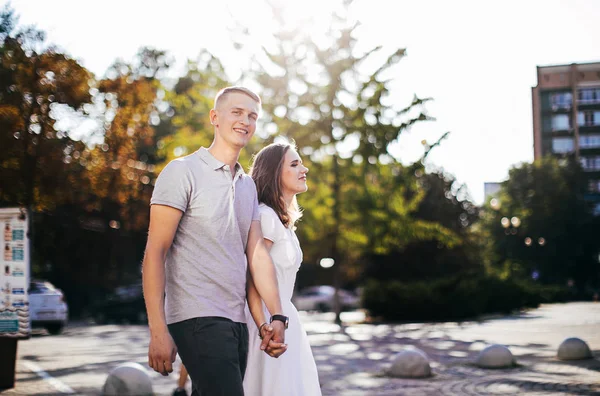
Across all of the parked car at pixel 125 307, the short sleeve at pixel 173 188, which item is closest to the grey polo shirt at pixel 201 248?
the short sleeve at pixel 173 188

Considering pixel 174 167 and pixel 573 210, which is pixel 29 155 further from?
pixel 573 210

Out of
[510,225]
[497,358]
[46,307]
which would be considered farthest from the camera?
[510,225]

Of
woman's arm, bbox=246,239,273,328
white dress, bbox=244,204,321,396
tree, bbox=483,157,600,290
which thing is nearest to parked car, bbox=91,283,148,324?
white dress, bbox=244,204,321,396

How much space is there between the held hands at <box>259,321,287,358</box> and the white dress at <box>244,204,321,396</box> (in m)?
0.44

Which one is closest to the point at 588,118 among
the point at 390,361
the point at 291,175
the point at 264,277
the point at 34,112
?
the point at 390,361

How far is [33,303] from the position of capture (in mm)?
24250

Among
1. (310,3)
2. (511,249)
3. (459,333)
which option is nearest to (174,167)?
(459,333)

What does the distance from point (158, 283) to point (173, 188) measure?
412 millimetres

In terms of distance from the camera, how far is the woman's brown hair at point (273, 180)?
14.9ft

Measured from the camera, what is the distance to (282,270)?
4.46 metres

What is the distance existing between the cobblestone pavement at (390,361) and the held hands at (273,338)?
6.22 metres

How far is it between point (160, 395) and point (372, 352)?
Result: 6.91 meters

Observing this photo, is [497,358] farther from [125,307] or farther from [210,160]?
[125,307]

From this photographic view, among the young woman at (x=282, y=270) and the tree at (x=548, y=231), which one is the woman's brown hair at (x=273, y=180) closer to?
the young woman at (x=282, y=270)
